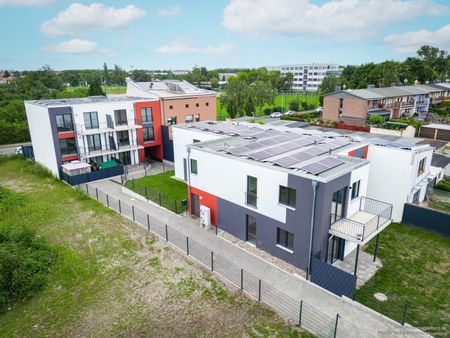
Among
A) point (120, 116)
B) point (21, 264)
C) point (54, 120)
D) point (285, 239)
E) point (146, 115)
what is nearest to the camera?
point (21, 264)

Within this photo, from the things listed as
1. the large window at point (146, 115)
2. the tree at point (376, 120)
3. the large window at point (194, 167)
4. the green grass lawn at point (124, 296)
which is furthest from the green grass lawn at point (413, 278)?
the tree at point (376, 120)

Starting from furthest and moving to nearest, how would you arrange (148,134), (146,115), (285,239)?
(148,134) < (146,115) < (285,239)

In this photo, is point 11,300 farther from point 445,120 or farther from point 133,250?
point 445,120

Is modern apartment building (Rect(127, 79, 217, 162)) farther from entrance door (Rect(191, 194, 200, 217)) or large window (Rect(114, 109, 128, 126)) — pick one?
entrance door (Rect(191, 194, 200, 217))

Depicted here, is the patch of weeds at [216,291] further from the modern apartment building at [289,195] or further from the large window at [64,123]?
the large window at [64,123]

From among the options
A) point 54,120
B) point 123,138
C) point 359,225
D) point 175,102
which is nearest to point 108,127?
point 123,138

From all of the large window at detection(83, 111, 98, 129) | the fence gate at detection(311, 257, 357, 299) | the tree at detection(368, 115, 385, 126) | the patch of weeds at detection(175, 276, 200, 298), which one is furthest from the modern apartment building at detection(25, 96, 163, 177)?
the tree at detection(368, 115, 385, 126)

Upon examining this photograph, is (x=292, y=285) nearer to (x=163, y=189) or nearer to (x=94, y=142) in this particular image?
(x=163, y=189)
